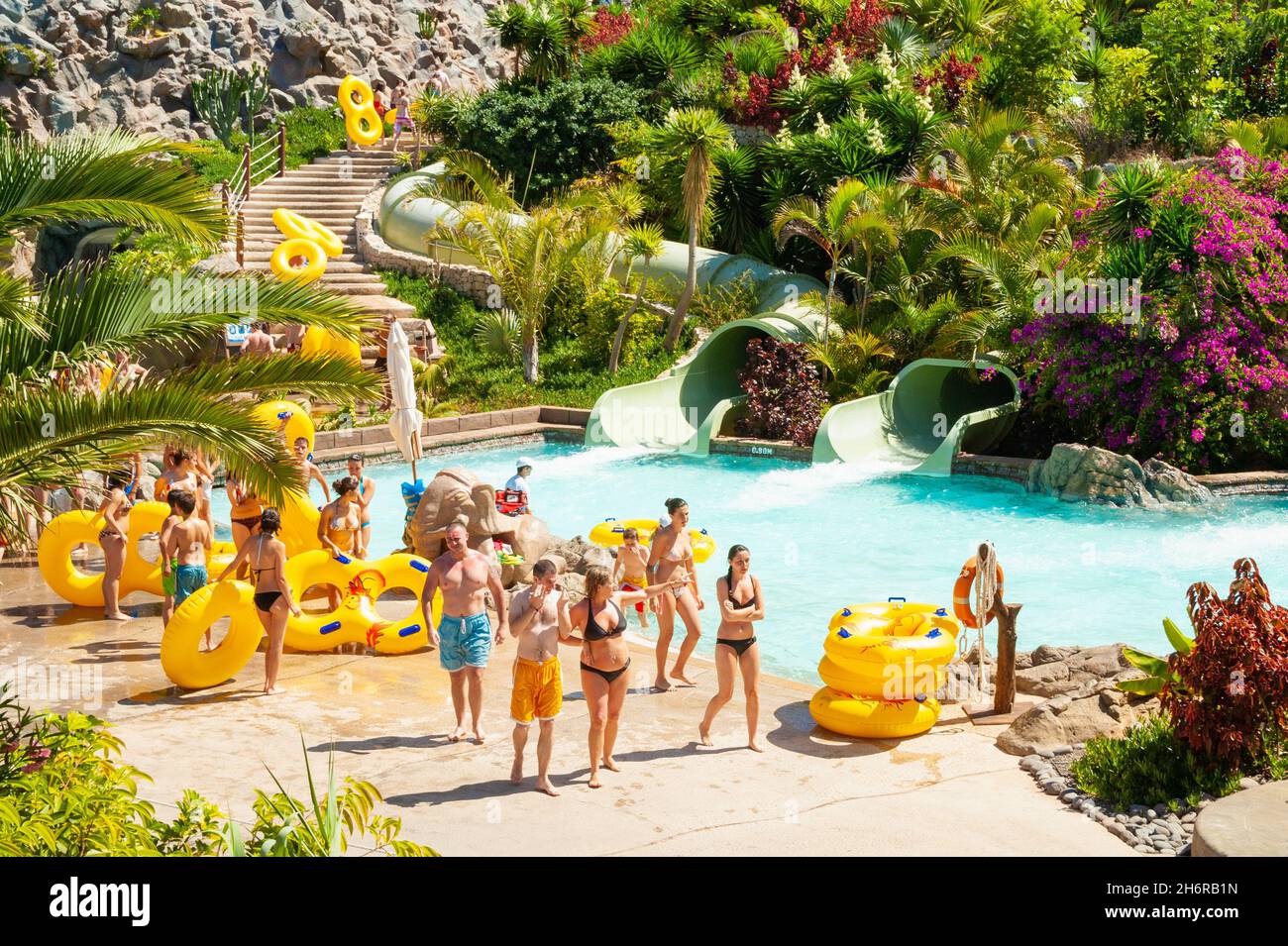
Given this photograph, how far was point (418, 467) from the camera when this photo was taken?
20109mm

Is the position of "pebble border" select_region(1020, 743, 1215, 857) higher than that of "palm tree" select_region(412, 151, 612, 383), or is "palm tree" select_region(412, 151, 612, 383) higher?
"palm tree" select_region(412, 151, 612, 383)

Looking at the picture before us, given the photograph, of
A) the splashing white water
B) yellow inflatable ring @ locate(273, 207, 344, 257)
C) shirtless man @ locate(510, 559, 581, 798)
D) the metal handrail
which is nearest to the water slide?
the splashing white water

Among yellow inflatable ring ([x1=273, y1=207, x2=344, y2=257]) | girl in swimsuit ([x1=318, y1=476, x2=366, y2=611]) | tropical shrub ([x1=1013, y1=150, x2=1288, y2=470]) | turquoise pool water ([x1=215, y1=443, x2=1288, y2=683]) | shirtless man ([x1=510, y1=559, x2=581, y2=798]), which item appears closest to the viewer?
shirtless man ([x1=510, y1=559, x2=581, y2=798])

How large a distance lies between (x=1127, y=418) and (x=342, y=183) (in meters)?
18.3

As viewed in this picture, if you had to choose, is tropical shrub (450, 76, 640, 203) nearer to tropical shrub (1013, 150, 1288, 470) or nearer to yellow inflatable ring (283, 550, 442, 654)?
tropical shrub (1013, 150, 1288, 470)

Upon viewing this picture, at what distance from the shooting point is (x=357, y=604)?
437 inches

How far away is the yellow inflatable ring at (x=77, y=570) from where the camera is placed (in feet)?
38.8

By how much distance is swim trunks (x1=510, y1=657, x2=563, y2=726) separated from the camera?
7.93 metres

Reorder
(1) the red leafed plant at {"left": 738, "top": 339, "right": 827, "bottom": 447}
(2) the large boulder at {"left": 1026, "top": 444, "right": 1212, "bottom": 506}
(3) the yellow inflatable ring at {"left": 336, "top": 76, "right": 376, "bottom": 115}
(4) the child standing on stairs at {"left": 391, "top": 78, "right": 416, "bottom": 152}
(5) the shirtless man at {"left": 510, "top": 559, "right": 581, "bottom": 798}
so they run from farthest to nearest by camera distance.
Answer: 1. (4) the child standing on stairs at {"left": 391, "top": 78, "right": 416, "bottom": 152}
2. (3) the yellow inflatable ring at {"left": 336, "top": 76, "right": 376, "bottom": 115}
3. (1) the red leafed plant at {"left": 738, "top": 339, "right": 827, "bottom": 447}
4. (2) the large boulder at {"left": 1026, "top": 444, "right": 1212, "bottom": 506}
5. (5) the shirtless man at {"left": 510, "top": 559, "right": 581, "bottom": 798}

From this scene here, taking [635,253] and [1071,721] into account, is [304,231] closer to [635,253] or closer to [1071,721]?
[635,253]

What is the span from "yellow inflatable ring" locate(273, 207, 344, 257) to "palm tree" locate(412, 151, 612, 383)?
186 cm

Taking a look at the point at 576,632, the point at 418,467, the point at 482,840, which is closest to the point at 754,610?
the point at 576,632

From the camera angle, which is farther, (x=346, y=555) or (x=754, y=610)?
(x=346, y=555)

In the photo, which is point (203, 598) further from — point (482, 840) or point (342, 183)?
point (342, 183)
